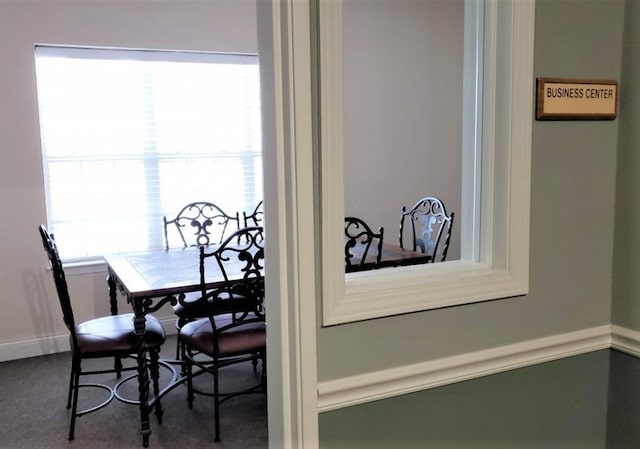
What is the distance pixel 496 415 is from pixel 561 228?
529mm

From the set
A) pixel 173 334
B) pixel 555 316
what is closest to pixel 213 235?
pixel 173 334

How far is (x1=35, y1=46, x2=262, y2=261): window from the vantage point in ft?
12.9

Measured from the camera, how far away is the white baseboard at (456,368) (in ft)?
4.44

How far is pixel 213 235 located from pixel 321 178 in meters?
3.15

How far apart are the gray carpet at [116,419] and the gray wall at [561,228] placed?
150 centimetres

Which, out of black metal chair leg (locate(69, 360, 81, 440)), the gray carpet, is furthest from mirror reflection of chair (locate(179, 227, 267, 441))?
black metal chair leg (locate(69, 360, 81, 440))

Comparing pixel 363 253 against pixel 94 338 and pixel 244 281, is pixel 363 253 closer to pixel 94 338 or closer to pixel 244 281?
pixel 244 281

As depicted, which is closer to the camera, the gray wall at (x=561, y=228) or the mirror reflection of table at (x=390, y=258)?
the gray wall at (x=561, y=228)

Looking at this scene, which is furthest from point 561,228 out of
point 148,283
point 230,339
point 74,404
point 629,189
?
point 74,404

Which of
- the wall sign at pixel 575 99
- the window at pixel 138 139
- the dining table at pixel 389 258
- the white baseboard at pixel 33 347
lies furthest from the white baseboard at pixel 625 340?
the white baseboard at pixel 33 347

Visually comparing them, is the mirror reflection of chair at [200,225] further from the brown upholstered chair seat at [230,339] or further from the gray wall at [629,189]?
the gray wall at [629,189]

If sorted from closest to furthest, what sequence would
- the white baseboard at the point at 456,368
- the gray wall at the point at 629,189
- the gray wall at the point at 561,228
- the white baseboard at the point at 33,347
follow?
1. the white baseboard at the point at 456,368
2. the gray wall at the point at 561,228
3. the gray wall at the point at 629,189
4. the white baseboard at the point at 33,347

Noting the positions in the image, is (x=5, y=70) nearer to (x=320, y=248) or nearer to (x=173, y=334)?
(x=173, y=334)

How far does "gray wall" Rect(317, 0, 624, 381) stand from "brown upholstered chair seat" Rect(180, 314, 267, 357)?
55.6 inches
